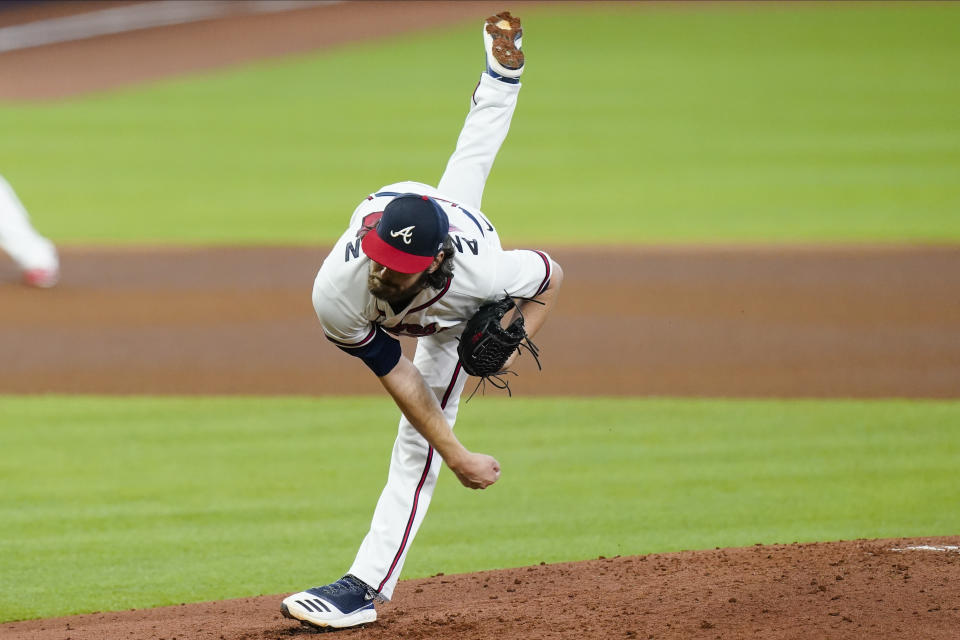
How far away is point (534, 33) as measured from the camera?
28.8 meters

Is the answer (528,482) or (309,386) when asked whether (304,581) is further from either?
(309,386)

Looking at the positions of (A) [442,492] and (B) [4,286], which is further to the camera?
(B) [4,286]

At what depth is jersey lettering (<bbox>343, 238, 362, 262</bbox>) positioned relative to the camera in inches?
159

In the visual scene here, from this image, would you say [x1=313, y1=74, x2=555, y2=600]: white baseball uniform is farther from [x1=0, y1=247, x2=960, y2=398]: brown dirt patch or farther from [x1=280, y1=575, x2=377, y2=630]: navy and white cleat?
[x1=0, y1=247, x2=960, y2=398]: brown dirt patch

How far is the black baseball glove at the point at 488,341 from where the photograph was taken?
13.6 ft

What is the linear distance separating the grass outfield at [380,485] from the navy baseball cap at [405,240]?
90.1 inches

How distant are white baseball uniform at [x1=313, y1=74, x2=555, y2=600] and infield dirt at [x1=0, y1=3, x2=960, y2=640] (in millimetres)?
380

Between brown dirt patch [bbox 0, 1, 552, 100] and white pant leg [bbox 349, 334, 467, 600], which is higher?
brown dirt patch [bbox 0, 1, 552, 100]

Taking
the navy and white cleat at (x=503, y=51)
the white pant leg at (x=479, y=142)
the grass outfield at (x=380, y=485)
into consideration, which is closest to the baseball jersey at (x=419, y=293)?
the white pant leg at (x=479, y=142)

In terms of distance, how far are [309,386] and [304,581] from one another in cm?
356

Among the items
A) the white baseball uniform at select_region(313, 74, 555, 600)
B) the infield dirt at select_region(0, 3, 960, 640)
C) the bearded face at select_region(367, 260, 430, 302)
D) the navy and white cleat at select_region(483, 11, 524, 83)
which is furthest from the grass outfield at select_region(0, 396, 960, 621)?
the navy and white cleat at select_region(483, 11, 524, 83)

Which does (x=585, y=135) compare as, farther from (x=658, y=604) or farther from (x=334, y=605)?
(x=334, y=605)

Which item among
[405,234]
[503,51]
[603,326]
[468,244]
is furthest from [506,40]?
[603,326]

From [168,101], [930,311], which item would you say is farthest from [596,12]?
[930,311]
